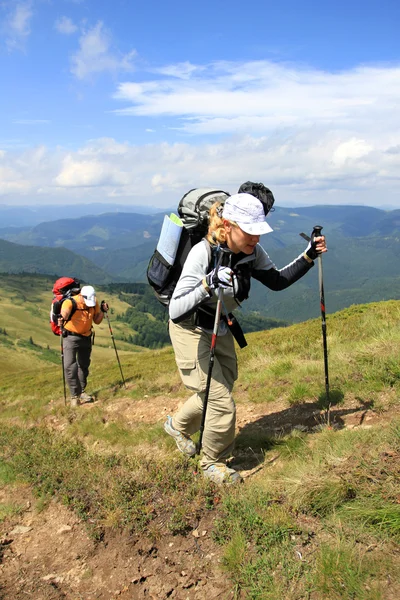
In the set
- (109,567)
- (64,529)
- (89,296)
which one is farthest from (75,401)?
(109,567)

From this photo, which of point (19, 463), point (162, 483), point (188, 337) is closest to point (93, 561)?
point (162, 483)

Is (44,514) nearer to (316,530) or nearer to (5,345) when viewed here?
(316,530)

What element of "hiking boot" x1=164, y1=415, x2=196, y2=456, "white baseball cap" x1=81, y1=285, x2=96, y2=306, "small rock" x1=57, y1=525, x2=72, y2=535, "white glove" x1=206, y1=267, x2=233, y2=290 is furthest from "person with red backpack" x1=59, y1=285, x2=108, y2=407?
"white glove" x1=206, y1=267, x2=233, y2=290

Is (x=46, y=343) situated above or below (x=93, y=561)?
below

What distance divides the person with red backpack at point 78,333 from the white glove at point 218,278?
764 centimetres

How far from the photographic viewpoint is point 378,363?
301 inches

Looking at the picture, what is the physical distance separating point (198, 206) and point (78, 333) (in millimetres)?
7879

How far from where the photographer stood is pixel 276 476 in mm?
5184

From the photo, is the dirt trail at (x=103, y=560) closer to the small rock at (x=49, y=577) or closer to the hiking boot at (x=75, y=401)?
the small rock at (x=49, y=577)

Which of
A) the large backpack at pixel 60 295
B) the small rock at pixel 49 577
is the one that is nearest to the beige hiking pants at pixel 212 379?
the small rock at pixel 49 577

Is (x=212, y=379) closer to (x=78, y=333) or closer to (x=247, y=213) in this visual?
(x=247, y=213)

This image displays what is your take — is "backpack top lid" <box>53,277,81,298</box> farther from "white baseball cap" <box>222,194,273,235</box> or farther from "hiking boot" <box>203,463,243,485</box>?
"white baseball cap" <box>222,194,273,235</box>

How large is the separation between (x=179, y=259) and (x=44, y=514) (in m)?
4.10

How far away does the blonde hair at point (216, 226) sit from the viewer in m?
4.82
